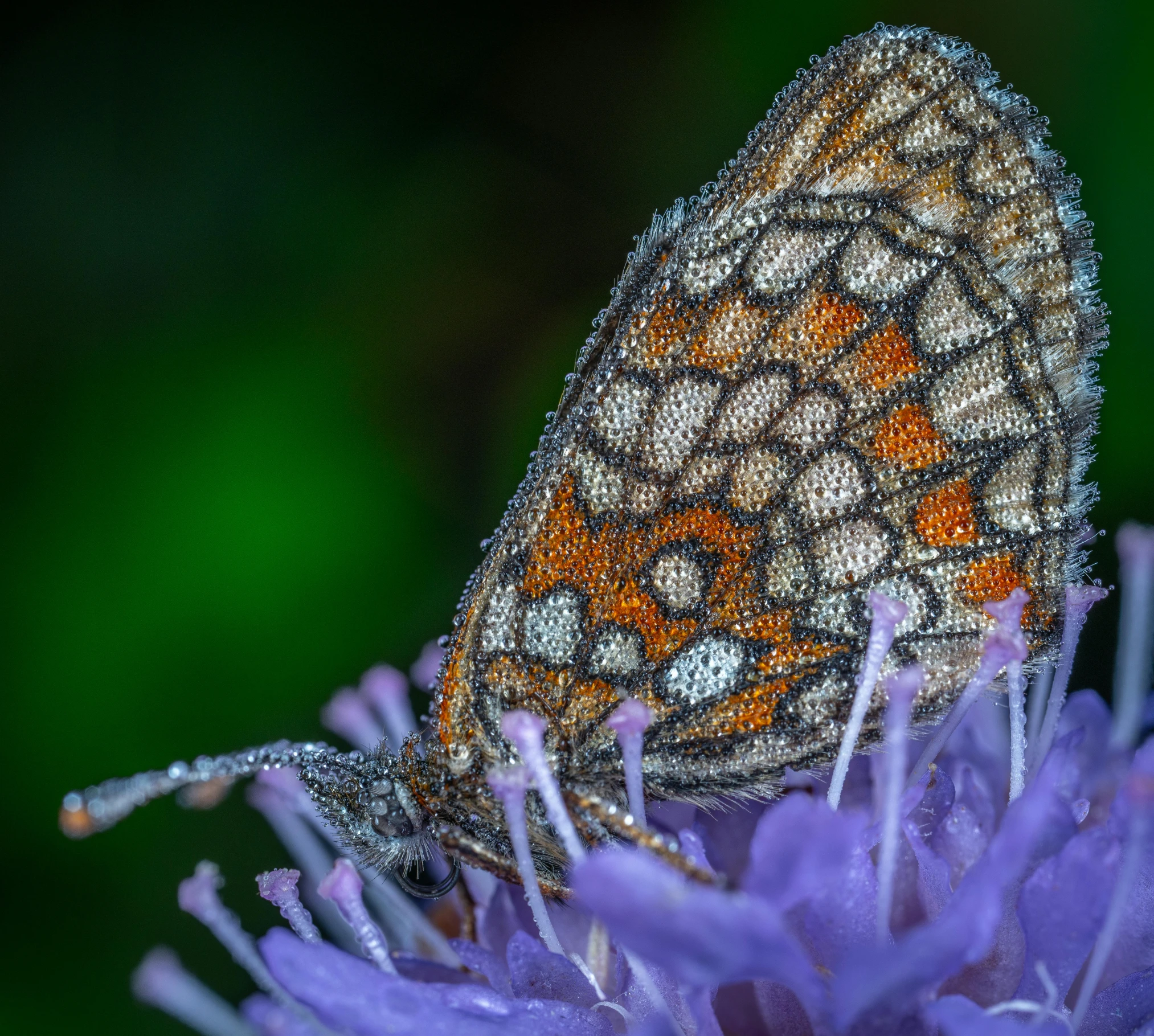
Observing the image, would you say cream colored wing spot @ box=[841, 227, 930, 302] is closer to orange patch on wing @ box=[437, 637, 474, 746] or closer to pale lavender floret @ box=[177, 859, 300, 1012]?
orange patch on wing @ box=[437, 637, 474, 746]

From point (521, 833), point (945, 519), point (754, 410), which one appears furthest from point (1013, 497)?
point (521, 833)

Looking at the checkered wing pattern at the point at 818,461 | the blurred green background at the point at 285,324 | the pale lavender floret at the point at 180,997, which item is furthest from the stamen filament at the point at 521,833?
the blurred green background at the point at 285,324

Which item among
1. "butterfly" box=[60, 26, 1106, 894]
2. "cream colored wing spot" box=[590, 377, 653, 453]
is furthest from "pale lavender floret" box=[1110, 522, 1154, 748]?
"cream colored wing spot" box=[590, 377, 653, 453]

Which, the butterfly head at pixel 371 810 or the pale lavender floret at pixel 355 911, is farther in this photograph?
the butterfly head at pixel 371 810

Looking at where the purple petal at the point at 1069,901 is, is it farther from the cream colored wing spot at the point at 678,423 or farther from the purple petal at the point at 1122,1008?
the cream colored wing spot at the point at 678,423

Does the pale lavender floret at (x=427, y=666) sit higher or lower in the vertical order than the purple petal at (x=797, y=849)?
higher

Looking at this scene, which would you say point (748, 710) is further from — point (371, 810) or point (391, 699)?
point (391, 699)

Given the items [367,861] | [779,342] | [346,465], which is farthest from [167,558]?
[779,342]

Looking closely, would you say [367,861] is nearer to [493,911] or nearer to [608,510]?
[493,911]
